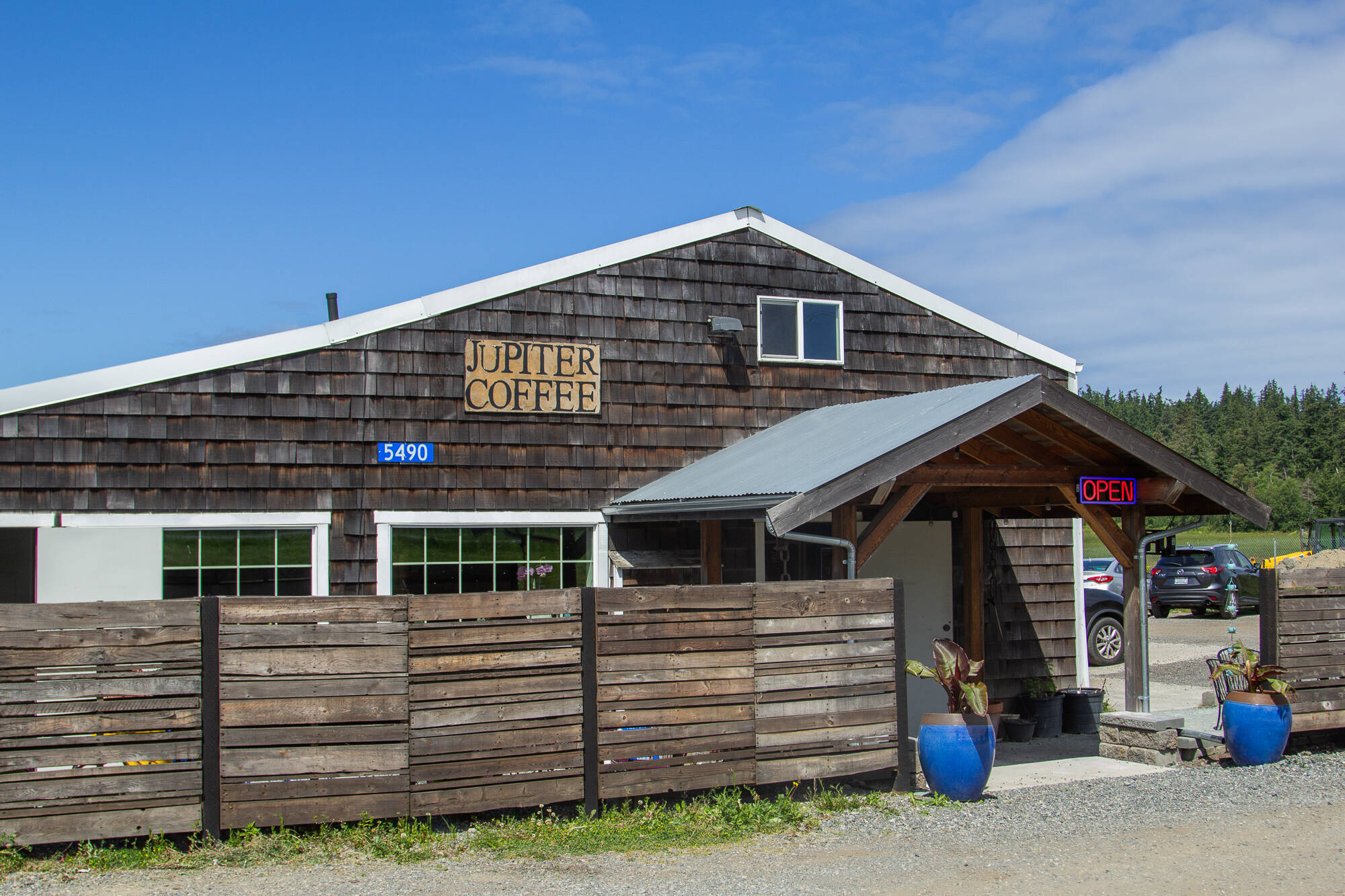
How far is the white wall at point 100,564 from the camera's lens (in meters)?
8.99

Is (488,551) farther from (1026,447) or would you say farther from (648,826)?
(1026,447)

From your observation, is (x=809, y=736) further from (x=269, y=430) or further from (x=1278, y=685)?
(x=269, y=430)

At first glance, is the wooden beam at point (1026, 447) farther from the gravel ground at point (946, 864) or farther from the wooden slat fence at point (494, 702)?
the wooden slat fence at point (494, 702)

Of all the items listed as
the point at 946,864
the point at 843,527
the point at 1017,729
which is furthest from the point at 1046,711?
the point at 946,864

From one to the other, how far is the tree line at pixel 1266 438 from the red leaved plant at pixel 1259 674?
64175 mm

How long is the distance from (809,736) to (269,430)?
531cm

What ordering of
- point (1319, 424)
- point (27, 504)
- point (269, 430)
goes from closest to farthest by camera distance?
point (27, 504) → point (269, 430) → point (1319, 424)

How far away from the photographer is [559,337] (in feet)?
35.3

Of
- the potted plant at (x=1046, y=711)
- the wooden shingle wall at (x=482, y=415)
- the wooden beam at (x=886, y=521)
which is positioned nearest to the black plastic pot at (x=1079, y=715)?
the potted plant at (x=1046, y=711)

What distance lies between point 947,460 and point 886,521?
4.69 ft

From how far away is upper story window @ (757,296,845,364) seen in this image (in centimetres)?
1166

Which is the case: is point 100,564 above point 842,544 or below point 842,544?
below

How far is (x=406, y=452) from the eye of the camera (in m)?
10.1

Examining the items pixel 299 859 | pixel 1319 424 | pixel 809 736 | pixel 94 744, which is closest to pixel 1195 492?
pixel 809 736
